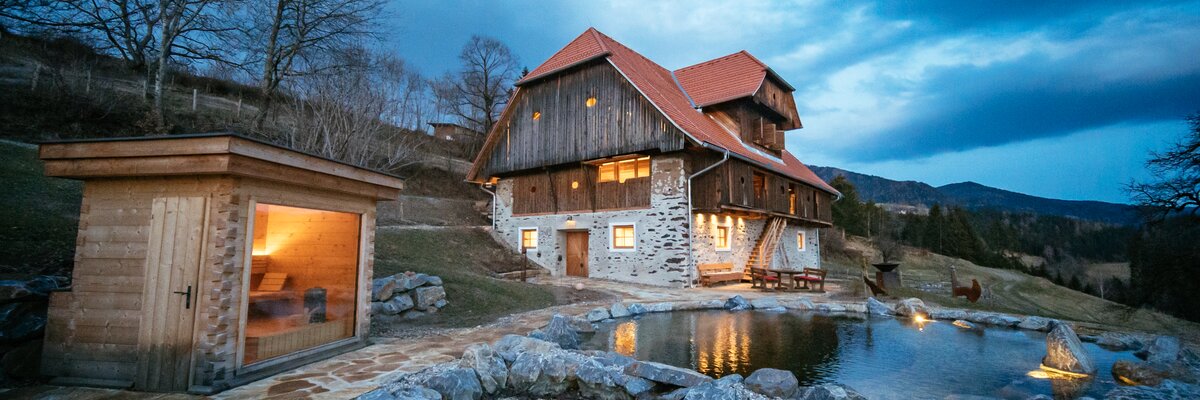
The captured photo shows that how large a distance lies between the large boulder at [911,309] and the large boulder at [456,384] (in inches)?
353

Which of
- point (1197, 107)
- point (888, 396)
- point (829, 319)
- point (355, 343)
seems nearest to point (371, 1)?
point (355, 343)

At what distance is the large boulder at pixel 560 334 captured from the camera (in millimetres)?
6375

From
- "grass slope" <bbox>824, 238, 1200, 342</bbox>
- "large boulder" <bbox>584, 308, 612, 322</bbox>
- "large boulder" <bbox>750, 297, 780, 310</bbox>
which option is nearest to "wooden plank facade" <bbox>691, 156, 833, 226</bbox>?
"grass slope" <bbox>824, 238, 1200, 342</bbox>

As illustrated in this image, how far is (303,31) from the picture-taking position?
14797 millimetres

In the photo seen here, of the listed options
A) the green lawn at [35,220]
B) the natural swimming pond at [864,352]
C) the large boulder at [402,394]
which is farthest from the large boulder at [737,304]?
the green lawn at [35,220]

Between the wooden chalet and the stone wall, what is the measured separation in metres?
0.04

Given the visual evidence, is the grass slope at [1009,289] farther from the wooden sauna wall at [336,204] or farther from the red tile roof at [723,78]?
the wooden sauna wall at [336,204]

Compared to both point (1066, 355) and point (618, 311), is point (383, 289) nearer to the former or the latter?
point (618, 311)

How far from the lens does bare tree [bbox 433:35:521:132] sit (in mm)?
30016

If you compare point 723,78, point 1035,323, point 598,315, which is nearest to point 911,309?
point 1035,323

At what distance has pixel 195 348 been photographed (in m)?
3.79

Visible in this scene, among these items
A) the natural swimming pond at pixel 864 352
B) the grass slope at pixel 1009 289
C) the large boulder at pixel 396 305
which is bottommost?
the grass slope at pixel 1009 289

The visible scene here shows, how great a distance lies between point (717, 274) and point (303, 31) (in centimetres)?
1498

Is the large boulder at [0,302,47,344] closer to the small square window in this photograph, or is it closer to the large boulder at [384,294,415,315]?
the large boulder at [384,294,415,315]
